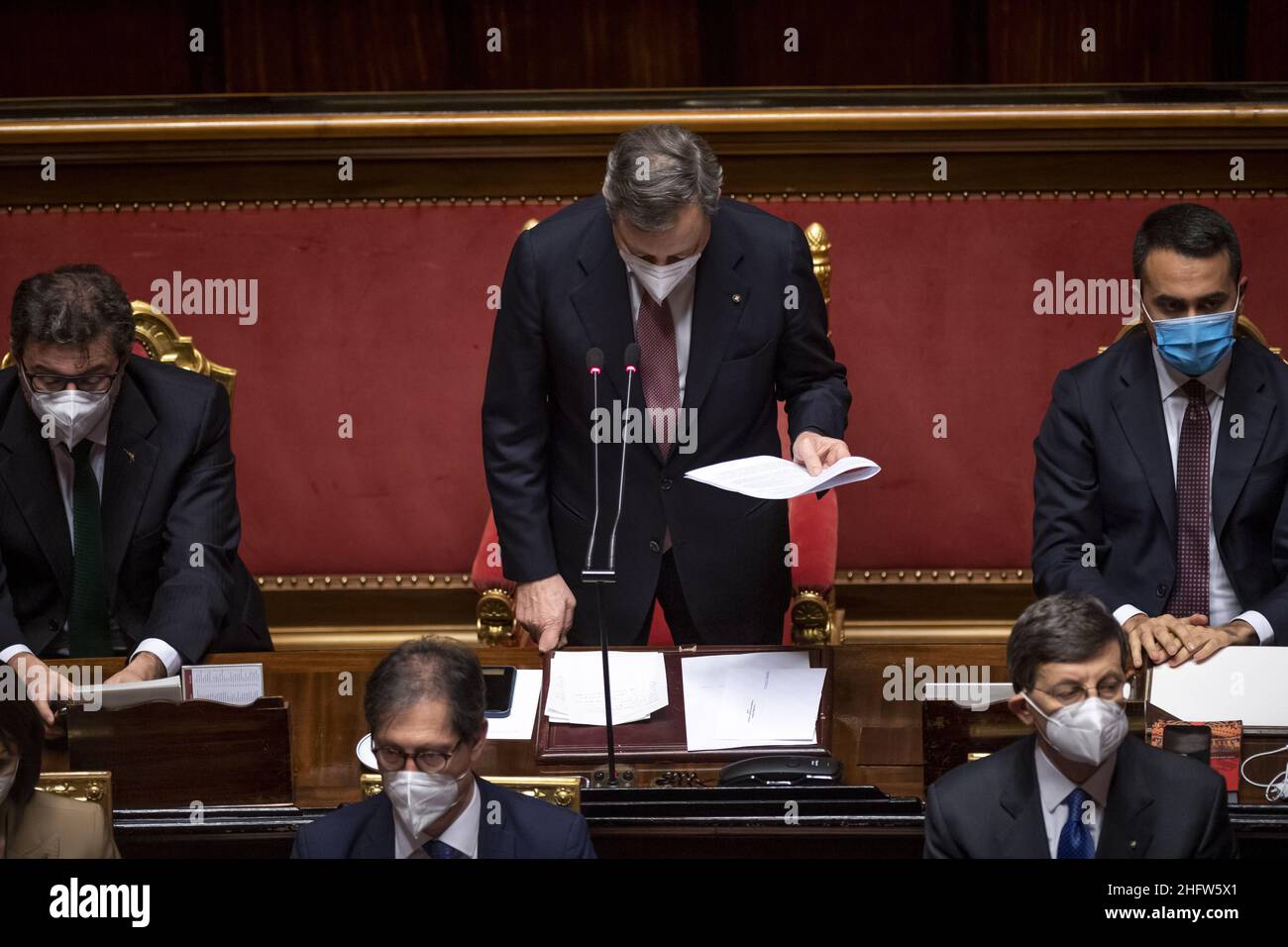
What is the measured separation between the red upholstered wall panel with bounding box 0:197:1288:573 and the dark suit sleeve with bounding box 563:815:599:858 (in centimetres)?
228

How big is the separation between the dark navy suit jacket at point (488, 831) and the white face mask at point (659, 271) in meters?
1.06

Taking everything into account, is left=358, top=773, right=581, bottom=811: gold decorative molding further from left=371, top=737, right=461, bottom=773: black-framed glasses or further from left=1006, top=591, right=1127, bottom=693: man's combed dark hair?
left=1006, top=591, right=1127, bottom=693: man's combed dark hair

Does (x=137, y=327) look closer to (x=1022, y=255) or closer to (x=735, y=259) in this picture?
(x=735, y=259)

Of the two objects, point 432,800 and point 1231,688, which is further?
point 1231,688

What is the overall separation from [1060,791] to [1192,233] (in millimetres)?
1093

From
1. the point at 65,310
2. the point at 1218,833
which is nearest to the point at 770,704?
the point at 1218,833

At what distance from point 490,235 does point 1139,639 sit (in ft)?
7.24

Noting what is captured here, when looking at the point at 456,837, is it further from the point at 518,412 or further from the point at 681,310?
the point at 681,310

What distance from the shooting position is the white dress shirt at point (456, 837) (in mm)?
2088

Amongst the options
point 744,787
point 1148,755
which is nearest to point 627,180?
point 744,787

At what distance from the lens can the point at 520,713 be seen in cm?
257

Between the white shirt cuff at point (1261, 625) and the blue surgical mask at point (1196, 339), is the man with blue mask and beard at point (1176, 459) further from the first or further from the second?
the white shirt cuff at point (1261, 625)

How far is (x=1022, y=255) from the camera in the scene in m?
4.18

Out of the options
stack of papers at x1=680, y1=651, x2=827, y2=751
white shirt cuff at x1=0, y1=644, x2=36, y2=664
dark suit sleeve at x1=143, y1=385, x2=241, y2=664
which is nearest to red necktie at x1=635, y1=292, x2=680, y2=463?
stack of papers at x1=680, y1=651, x2=827, y2=751
